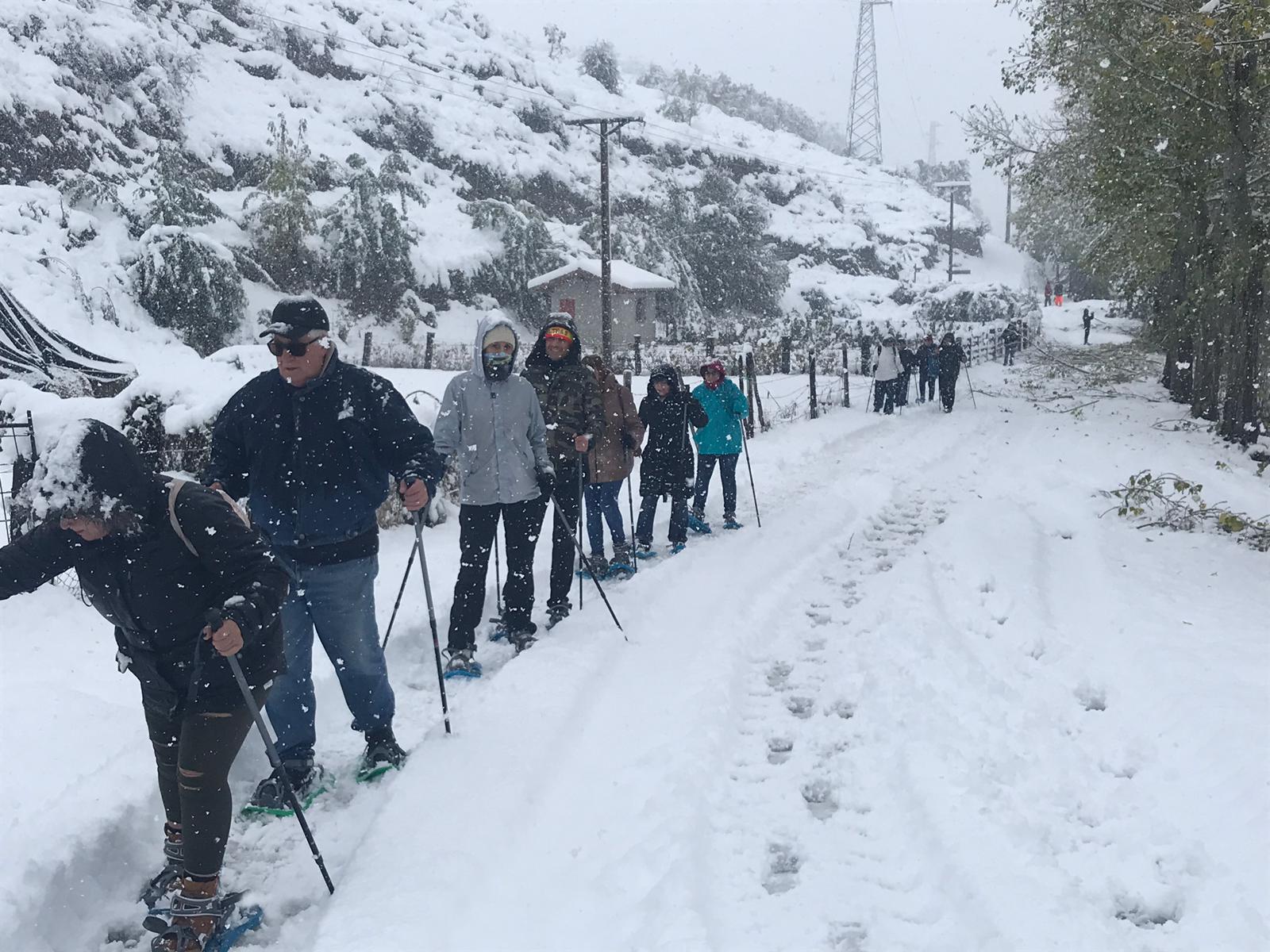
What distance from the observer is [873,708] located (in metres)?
4.62

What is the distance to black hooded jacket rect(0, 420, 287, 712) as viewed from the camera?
2.57 metres

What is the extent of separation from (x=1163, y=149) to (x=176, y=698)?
1540cm

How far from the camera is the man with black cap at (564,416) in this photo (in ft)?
20.2

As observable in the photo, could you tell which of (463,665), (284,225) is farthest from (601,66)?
(463,665)

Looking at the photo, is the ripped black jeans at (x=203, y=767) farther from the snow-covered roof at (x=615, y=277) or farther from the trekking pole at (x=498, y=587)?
the snow-covered roof at (x=615, y=277)

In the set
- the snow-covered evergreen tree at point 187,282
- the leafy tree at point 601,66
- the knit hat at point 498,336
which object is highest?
the leafy tree at point 601,66

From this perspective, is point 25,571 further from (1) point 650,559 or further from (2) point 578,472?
(1) point 650,559

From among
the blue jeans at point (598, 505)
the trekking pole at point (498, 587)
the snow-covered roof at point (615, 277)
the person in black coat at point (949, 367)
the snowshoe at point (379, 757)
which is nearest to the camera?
the snowshoe at point (379, 757)

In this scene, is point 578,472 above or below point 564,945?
above

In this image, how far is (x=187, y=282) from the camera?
82.9ft

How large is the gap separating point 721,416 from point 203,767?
22.0ft

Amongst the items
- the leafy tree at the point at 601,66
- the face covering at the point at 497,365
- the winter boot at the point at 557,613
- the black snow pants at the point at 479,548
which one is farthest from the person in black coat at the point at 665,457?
the leafy tree at the point at 601,66

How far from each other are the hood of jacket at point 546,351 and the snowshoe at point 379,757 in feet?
9.98

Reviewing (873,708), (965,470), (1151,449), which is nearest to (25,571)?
(873,708)
